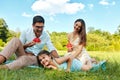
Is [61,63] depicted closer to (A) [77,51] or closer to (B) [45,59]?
(B) [45,59]

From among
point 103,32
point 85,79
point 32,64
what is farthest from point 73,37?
point 103,32

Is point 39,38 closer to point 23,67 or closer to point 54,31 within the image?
point 23,67

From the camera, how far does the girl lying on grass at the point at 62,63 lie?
18.4ft

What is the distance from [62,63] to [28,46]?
2.45 feet

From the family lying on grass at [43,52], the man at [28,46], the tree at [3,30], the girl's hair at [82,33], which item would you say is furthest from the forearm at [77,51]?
the tree at [3,30]

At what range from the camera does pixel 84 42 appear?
6789 mm

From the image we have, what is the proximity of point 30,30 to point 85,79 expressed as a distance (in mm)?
2363

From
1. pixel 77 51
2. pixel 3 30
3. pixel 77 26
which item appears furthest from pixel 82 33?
pixel 3 30

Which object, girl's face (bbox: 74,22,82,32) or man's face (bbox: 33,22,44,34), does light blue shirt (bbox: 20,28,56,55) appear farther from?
girl's face (bbox: 74,22,82,32)

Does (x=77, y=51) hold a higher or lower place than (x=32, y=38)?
lower

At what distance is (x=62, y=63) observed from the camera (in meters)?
5.88

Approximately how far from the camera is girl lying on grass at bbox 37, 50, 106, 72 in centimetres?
562

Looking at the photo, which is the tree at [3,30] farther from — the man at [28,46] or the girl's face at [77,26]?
the man at [28,46]

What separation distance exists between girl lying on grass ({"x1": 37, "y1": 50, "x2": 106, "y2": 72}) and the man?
0.30 metres
